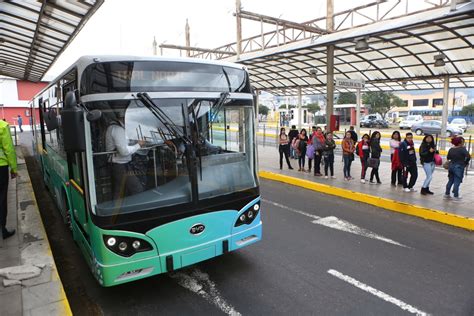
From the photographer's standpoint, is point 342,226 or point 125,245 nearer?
point 125,245

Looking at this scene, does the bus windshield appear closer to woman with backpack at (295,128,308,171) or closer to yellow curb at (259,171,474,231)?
yellow curb at (259,171,474,231)

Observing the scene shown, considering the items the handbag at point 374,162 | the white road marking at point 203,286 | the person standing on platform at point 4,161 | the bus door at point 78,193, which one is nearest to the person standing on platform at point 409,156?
the handbag at point 374,162

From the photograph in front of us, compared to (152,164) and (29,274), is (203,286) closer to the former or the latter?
(152,164)

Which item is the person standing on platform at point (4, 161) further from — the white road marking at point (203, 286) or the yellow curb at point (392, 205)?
the yellow curb at point (392, 205)

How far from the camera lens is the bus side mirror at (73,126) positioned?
3318 mm

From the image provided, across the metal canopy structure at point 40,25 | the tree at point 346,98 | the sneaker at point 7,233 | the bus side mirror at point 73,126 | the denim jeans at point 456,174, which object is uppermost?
the metal canopy structure at point 40,25

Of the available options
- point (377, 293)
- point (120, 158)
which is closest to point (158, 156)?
point (120, 158)

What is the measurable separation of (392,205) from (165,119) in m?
6.17

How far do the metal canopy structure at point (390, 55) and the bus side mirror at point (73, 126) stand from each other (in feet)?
28.5

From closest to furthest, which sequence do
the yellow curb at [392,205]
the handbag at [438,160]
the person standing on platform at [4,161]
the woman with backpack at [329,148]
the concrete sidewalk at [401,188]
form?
the person standing on platform at [4,161], the yellow curb at [392,205], the concrete sidewalk at [401,188], the handbag at [438,160], the woman with backpack at [329,148]

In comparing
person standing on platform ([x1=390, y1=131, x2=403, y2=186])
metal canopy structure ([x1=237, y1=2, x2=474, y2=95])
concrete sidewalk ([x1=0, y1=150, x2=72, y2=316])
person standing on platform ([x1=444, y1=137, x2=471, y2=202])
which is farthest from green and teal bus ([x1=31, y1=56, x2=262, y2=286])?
metal canopy structure ([x1=237, y1=2, x2=474, y2=95])

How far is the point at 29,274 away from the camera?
4164 millimetres

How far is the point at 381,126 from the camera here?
1694 inches

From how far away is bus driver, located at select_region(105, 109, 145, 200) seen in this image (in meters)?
3.66
